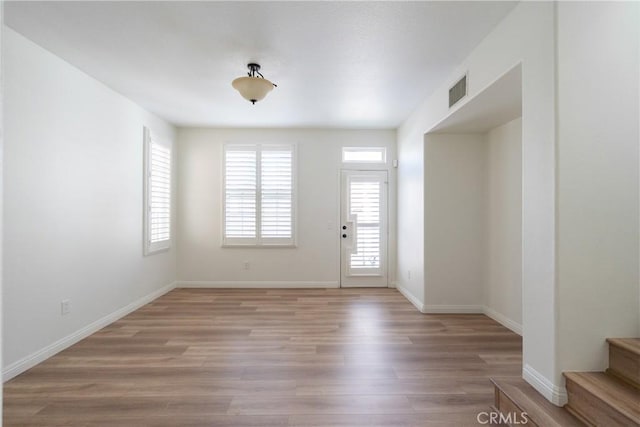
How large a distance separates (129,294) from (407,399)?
361 cm

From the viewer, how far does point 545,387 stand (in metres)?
2.12

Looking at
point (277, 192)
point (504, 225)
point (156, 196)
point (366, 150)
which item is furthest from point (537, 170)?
point (156, 196)

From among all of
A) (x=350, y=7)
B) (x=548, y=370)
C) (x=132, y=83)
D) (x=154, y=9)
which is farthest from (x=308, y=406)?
(x=132, y=83)

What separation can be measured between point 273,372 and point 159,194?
11.1 ft

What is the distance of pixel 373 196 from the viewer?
5.50 m

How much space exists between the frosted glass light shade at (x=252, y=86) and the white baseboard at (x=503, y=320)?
356 centimetres

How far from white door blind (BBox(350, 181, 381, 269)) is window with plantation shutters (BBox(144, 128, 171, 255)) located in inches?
116

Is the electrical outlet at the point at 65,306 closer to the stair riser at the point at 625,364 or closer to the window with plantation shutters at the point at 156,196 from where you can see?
the window with plantation shutters at the point at 156,196

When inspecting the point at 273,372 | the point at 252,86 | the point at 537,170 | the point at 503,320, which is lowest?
the point at 273,372

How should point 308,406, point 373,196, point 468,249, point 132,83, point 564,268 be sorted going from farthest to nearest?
1. point 373,196
2. point 468,249
3. point 132,83
4. point 308,406
5. point 564,268

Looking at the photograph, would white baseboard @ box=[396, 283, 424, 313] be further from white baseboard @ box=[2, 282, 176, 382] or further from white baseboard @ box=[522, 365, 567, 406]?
white baseboard @ box=[2, 282, 176, 382]

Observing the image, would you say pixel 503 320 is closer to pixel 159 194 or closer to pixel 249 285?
pixel 249 285

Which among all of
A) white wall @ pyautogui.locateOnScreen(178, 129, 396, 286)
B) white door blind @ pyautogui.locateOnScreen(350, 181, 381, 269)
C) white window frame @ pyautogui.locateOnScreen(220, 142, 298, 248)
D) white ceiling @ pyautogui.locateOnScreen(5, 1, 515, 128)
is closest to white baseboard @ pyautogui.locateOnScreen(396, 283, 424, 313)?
white wall @ pyautogui.locateOnScreen(178, 129, 396, 286)

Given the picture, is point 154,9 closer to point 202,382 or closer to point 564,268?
point 202,382
